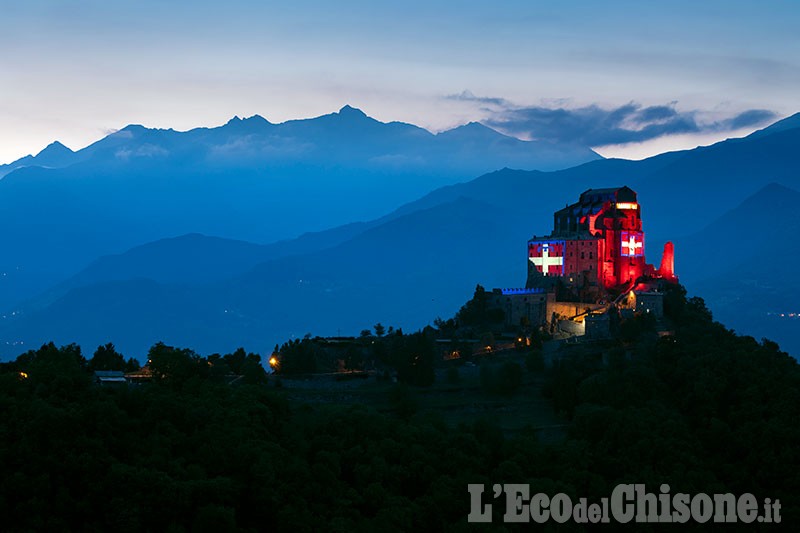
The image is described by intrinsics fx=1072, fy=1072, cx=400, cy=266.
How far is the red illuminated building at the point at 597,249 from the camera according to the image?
104625mm

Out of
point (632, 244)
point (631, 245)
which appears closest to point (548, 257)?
point (631, 245)

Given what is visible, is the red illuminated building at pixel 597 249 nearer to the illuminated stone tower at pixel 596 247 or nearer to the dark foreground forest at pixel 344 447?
the illuminated stone tower at pixel 596 247

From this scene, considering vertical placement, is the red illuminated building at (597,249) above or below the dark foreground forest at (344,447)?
above

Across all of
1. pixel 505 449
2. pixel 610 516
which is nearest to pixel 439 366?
pixel 505 449

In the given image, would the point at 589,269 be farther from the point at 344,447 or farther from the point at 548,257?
the point at 344,447

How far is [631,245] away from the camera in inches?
4213

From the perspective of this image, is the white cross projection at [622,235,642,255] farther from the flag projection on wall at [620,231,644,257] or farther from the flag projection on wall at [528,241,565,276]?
the flag projection on wall at [528,241,565,276]

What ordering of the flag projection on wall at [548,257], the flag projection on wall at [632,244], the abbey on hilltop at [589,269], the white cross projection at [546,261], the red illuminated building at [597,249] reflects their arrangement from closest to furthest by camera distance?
1. the abbey on hilltop at [589,269]
2. the red illuminated building at [597,249]
3. the flag projection on wall at [632,244]
4. the flag projection on wall at [548,257]
5. the white cross projection at [546,261]

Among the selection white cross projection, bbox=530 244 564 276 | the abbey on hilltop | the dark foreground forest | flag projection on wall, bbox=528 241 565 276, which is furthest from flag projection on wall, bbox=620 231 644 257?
the dark foreground forest

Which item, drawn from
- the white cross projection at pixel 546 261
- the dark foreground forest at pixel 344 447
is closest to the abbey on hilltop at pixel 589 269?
the white cross projection at pixel 546 261

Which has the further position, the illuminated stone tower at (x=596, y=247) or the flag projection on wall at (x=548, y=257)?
the flag projection on wall at (x=548, y=257)

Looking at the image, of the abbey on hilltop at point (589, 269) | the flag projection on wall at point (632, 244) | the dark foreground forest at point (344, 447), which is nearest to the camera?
the dark foreground forest at point (344, 447)

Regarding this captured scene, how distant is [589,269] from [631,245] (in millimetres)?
5748

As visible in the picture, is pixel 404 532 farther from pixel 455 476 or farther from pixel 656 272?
pixel 656 272
